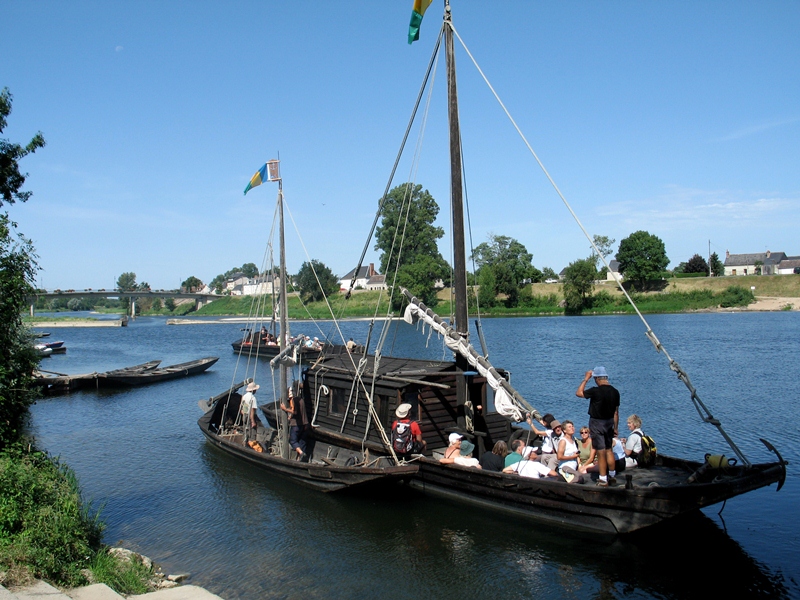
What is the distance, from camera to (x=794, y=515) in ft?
49.3

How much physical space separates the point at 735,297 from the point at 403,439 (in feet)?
310

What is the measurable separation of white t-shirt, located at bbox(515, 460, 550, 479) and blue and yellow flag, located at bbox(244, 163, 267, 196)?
1425cm

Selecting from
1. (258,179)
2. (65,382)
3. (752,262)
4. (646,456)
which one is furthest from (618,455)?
(752,262)

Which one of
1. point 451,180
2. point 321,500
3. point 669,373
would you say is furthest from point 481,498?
point 669,373

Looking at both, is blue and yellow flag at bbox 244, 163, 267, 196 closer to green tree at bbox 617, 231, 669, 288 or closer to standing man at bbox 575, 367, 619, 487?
standing man at bbox 575, 367, 619, 487

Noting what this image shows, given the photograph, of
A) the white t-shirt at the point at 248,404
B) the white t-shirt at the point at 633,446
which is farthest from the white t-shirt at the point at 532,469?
the white t-shirt at the point at 248,404

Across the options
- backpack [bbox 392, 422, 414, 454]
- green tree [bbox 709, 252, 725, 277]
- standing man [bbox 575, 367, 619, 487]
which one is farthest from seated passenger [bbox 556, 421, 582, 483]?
green tree [bbox 709, 252, 725, 277]

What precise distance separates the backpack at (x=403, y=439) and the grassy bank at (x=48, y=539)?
6.50 m

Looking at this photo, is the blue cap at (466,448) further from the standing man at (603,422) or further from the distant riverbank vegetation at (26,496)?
the distant riverbank vegetation at (26,496)

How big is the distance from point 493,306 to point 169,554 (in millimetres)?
95284

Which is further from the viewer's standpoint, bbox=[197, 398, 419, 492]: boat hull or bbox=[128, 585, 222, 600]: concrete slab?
bbox=[197, 398, 419, 492]: boat hull

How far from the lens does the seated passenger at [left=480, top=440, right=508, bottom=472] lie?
1472cm

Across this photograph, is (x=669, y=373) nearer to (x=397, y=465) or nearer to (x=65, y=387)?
(x=397, y=465)

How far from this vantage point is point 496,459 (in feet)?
48.5
